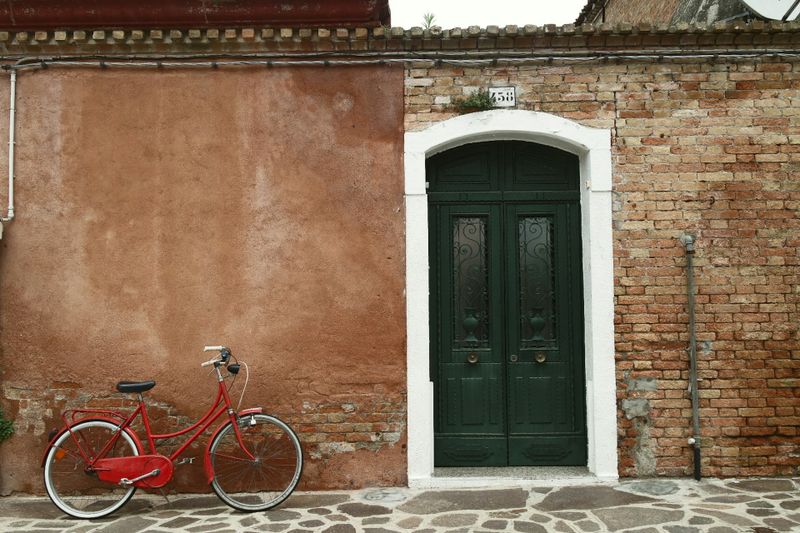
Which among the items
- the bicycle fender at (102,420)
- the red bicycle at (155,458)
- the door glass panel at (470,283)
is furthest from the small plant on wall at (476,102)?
the bicycle fender at (102,420)

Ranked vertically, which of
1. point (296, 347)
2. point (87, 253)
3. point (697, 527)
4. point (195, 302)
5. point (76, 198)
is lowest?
point (697, 527)

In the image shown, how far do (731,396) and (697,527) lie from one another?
1575mm

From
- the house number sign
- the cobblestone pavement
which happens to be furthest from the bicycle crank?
the house number sign

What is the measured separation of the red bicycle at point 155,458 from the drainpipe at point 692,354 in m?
3.38

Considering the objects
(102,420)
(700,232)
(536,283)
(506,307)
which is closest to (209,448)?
(102,420)

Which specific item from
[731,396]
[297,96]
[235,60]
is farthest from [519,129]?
[731,396]

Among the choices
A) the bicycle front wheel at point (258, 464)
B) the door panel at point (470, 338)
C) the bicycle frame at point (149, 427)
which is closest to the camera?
the bicycle frame at point (149, 427)

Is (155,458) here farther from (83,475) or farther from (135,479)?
(83,475)

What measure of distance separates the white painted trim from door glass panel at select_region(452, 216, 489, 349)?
0.44m

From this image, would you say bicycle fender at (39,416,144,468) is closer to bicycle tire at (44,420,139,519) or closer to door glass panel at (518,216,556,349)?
bicycle tire at (44,420,139,519)

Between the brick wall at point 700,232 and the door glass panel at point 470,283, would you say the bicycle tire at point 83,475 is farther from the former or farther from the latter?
the brick wall at point 700,232

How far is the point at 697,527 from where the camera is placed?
4992 millimetres

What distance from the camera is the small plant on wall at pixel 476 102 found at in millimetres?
6246

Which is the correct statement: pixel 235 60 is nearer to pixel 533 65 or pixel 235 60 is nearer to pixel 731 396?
pixel 533 65
